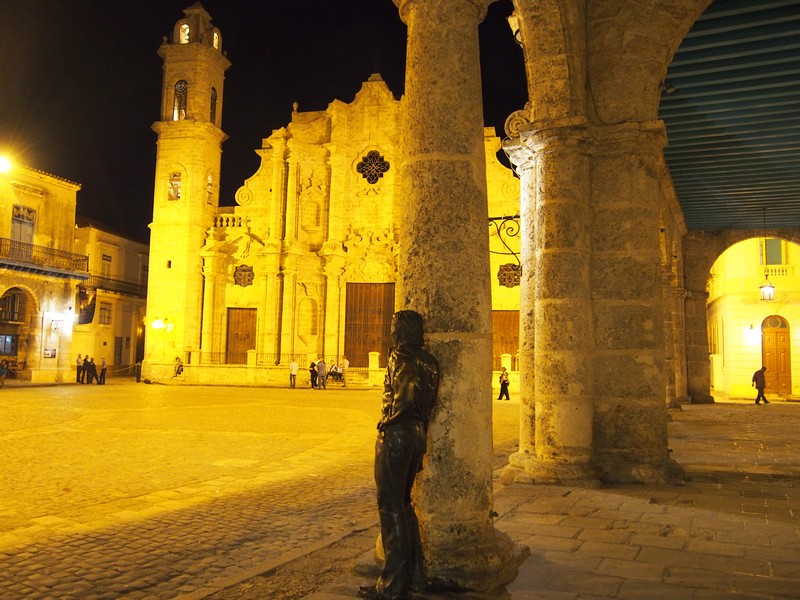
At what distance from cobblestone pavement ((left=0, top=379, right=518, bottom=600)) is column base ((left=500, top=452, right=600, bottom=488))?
158cm

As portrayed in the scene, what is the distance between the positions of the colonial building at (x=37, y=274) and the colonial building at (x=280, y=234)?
3972 mm

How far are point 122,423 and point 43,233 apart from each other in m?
20.2

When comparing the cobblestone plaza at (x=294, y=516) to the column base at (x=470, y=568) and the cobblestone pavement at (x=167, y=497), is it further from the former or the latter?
the column base at (x=470, y=568)

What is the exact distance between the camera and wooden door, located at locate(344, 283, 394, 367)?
28.2m

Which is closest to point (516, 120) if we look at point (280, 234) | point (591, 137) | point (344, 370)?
point (591, 137)

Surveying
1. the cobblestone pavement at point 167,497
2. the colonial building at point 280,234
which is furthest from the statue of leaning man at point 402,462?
the colonial building at point 280,234

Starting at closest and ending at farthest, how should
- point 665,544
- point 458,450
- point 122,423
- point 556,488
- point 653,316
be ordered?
1. point 458,450
2. point 665,544
3. point 556,488
4. point 653,316
5. point 122,423

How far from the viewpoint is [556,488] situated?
6168 mm

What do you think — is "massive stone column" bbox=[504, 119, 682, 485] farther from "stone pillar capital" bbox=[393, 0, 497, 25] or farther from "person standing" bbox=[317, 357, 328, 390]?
"person standing" bbox=[317, 357, 328, 390]

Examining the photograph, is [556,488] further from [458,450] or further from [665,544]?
A: [458,450]

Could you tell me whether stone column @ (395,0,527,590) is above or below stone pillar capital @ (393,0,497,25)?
below

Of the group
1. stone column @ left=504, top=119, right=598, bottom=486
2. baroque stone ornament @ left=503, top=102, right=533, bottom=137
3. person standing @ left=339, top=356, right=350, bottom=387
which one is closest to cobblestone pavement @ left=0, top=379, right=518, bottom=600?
stone column @ left=504, top=119, right=598, bottom=486

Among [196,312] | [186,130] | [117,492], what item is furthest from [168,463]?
[186,130]

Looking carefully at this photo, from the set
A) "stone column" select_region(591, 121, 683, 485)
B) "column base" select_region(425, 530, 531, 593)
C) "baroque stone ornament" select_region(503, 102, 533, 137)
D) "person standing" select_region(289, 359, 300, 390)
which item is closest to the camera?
"column base" select_region(425, 530, 531, 593)
